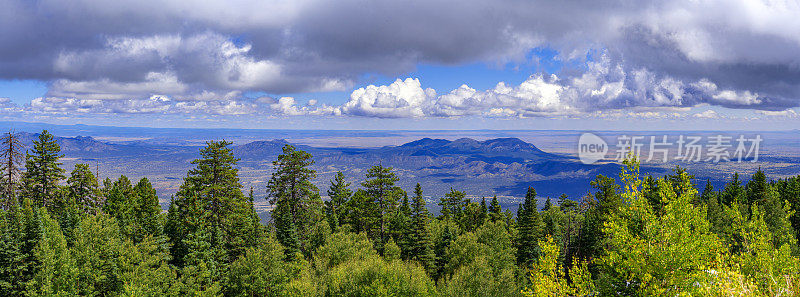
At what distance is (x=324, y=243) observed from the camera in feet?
191

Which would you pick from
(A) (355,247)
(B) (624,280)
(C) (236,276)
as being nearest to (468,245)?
(A) (355,247)

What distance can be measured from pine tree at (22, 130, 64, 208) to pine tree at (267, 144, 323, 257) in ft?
93.8

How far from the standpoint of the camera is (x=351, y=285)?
40.3 metres

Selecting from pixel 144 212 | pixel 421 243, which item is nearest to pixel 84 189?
pixel 144 212

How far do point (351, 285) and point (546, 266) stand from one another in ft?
90.4

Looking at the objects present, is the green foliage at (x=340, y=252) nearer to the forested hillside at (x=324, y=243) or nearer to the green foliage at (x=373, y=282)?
the forested hillside at (x=324, y=243)

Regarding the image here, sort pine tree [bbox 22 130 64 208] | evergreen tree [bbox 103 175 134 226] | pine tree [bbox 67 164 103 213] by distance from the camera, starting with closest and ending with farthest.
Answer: pine tree [bbox 22 130 64 208]
evergreen tree [bbox 103 175 134 226]
pine tree [bbox 67 164 103 213]

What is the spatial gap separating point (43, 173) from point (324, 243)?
39.1m

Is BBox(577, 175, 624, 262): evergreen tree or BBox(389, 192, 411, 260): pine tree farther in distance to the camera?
BBox(389, 192, 411, 260): pine tree

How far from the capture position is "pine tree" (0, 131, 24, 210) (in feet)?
153

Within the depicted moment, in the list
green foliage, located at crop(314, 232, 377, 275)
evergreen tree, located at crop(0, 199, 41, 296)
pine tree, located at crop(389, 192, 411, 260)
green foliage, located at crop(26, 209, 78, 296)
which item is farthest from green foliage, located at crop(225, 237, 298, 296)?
pine tree, located at crop(389, 192, 411, 260)

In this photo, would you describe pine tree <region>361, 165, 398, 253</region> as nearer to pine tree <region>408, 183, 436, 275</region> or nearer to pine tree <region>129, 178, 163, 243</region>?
pine tree <region>408, 183, 436, 275</region>

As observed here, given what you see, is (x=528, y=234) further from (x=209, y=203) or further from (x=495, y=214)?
(x=209, y=203)

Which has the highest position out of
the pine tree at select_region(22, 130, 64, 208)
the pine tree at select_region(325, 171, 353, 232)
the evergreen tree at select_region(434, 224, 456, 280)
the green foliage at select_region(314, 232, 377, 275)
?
the pine tree at select_region(22, 130, 64, 208)
